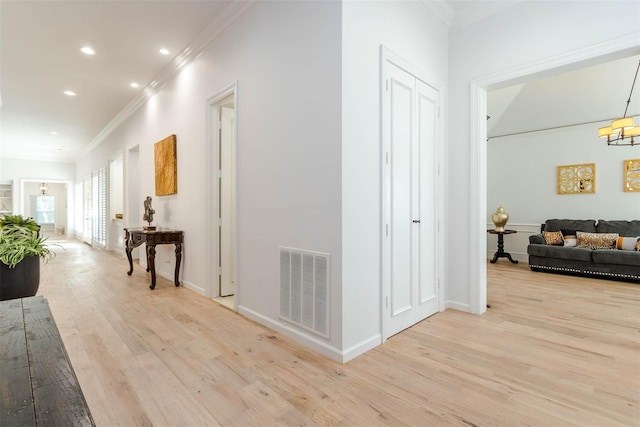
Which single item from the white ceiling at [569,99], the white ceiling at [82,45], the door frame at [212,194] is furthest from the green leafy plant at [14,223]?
the white ceiling at [569,99]

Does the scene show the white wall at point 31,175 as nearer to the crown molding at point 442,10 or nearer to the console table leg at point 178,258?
the console table leg at point 178,258

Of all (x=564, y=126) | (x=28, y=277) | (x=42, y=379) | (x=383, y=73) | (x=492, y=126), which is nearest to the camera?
(x=42, y=379)

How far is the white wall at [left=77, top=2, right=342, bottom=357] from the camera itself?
2.26 meters

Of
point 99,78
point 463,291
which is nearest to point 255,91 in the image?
point 463,291

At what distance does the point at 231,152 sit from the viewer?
12.5 ft

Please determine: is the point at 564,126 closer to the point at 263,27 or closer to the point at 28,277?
the point at 263,27

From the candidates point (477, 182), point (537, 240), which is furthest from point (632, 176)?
point (477, 182)

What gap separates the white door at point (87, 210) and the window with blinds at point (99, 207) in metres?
0.33

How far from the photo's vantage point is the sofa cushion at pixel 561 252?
16.5 ft

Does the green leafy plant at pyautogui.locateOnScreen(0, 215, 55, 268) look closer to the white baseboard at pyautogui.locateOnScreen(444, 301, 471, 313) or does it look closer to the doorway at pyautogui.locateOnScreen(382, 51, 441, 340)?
the doorway at pyautogui.locateOnScreen(382, 51, 441, 340)

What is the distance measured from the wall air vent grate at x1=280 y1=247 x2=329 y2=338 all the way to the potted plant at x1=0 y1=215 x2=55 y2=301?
7.36 ft

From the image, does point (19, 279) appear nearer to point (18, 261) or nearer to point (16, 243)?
point (18, 261)

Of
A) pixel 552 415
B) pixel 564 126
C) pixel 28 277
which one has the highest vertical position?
pixel 564 126

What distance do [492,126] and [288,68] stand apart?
5.98 meters
